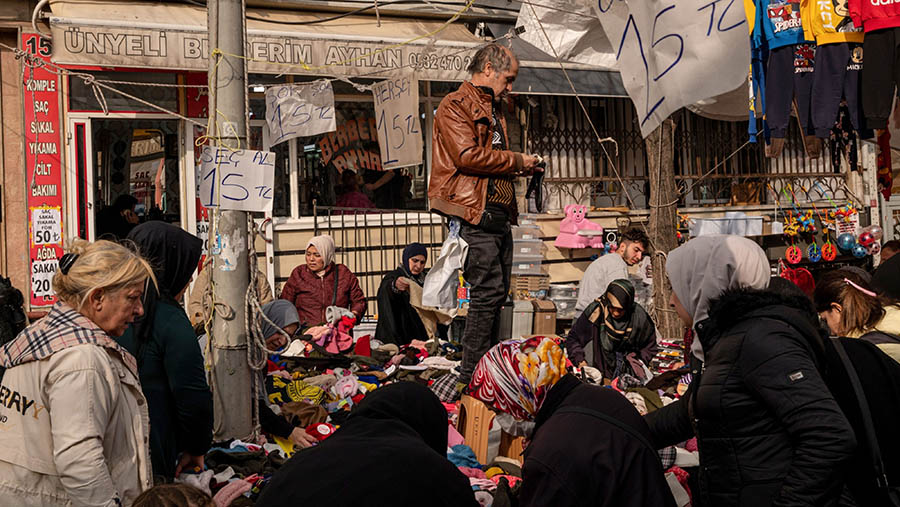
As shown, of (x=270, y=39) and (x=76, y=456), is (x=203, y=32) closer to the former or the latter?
(x=270, y=39)

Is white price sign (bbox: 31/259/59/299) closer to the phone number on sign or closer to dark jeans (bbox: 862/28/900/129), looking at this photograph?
the phone number on sign

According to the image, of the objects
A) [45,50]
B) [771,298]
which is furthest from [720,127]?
[771,298]

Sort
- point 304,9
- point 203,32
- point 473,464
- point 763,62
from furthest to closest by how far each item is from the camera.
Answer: point 304,9, point 203,32, point 763,62, point 473,464

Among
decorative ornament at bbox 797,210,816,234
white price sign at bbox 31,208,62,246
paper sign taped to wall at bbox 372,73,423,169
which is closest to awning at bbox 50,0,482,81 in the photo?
paper sign taped to wall at bbox 372,73,423,169

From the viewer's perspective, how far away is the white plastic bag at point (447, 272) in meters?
5.25

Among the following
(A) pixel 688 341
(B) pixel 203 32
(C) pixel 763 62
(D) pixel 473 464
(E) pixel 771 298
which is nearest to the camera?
(E) pixel 771 298

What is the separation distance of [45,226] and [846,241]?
1127 centimetres

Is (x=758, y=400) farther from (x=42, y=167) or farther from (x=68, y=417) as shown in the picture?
(x=42, y=167)

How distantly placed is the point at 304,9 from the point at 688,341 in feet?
22.7

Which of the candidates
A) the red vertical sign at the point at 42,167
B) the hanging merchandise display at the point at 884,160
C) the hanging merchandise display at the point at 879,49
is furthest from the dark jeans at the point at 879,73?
A: the red vertical sign at the point at 42,167

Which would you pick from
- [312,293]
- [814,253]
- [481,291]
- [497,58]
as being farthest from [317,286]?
[814,253]

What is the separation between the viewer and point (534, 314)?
8.85 meters

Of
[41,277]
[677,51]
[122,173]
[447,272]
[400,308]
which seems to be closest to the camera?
[677,51]

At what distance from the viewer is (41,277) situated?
909 cm
